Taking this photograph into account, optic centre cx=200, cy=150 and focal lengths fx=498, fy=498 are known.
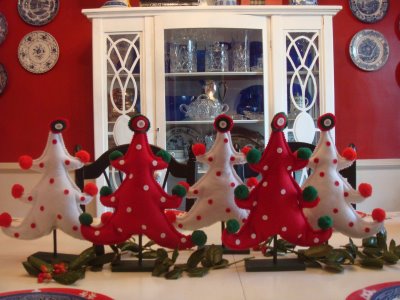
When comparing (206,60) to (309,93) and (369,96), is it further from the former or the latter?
(369,96)

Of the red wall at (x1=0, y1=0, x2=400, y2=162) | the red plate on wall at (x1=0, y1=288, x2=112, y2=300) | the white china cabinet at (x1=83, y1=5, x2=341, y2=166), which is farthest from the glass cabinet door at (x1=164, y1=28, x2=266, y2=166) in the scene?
the red plate on wall at (x1=0, y1=288, x2=112, y2=300)

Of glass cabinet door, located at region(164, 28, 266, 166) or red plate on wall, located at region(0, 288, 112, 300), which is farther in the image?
glass cabinet door, located at region(164, 28, 266, 166)

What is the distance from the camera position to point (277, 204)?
0.92m

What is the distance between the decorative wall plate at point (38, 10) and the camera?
2984 millimetres

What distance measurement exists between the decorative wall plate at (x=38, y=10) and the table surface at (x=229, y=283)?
2.28 m

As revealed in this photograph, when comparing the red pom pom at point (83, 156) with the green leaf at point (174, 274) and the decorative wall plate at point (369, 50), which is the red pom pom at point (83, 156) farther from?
the decorative wall plate at point (369, 50)

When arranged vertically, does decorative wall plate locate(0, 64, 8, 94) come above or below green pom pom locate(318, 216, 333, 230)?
above

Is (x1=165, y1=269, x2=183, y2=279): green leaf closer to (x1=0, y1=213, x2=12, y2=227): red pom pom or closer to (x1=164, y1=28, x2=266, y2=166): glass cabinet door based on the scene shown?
(x1=0, y1=213, x2=12, y2=227): red pom pom

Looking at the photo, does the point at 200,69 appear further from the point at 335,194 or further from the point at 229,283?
the point at 229,283

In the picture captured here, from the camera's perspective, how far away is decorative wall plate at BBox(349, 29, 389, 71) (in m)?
2.97

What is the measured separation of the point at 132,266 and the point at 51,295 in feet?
0.71

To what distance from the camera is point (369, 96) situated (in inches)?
118

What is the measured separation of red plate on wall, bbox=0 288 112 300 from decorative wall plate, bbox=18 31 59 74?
239 cm

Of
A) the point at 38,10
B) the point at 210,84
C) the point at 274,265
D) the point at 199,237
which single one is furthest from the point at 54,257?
the point at 38,10
